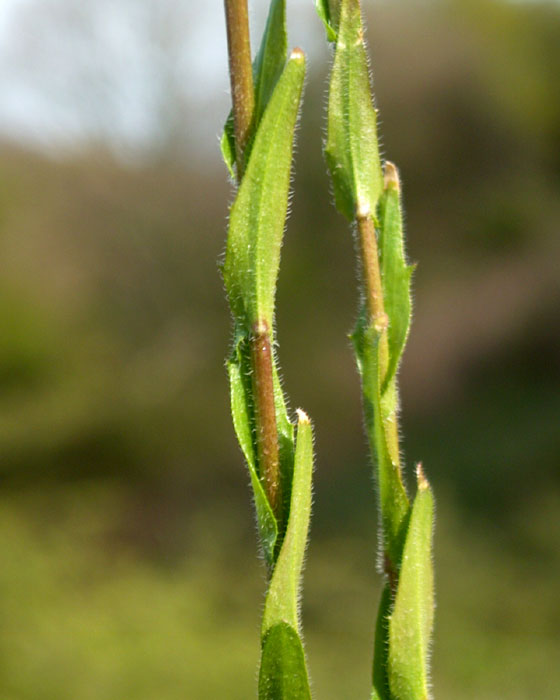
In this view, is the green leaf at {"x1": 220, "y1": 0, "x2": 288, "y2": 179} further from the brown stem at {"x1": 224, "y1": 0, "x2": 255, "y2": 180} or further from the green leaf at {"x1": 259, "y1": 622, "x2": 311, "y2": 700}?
the green leaf at {"x1": 259, "y1": 622, "x2": 311, "y2": 700}

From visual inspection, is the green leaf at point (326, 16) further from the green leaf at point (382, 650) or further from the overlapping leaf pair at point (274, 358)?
the green leaf at point (382, 650)

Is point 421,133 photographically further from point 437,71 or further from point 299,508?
point 299,508

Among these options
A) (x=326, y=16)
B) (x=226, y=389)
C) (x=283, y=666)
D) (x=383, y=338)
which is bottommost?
(x=283, y=666)

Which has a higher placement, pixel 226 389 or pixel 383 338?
pixel 226 389

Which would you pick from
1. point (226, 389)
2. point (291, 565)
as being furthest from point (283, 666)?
point (226, 389)

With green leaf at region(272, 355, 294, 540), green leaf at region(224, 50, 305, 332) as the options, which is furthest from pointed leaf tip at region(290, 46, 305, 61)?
green leaf at region(272, 355, 294, 540)

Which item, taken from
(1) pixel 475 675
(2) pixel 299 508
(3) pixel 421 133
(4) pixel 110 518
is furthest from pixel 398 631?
(3) pixel 421 133

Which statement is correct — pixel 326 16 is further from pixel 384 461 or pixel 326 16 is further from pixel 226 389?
pixel 226 389
